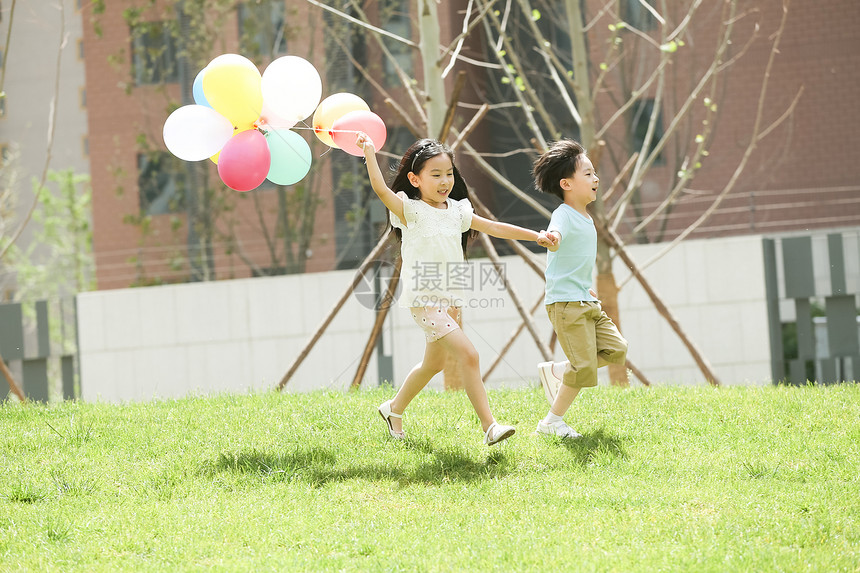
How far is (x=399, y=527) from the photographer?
3.69 metres

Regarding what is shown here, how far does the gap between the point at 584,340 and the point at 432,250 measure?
3.11 feet

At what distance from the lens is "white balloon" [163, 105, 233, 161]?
5.00 metres

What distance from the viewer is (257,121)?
204 inches

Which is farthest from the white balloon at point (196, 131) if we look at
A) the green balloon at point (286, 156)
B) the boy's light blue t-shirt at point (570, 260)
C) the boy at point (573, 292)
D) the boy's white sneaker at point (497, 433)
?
the boy's white sneaker at point (497, 433)

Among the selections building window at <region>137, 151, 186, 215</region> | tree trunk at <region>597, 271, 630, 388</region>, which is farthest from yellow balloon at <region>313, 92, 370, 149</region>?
building window at <region>137, 151, 186, 215</region>

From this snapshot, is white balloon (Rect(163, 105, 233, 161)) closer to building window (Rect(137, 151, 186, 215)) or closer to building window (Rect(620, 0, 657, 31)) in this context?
building window (Rect(620, 0, 657, 31))

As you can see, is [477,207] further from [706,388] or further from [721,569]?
[721,569]

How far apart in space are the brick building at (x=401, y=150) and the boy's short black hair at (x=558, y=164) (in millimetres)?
7625

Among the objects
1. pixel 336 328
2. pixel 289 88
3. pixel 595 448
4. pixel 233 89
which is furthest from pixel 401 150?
pixel 595 448

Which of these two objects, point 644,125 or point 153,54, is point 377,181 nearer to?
point 644,125

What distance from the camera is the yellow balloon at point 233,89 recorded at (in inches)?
196

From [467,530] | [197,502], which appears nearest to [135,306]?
[197,502]

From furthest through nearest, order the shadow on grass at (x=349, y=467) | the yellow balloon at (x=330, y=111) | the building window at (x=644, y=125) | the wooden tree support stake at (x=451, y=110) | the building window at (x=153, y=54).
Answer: the building window at (x=153, y=54) → the building window at (x=644, y=125) → the wooden tree support stake at (x=451, y=110) → the yellow balloon at (x=330, y=111) → the shadow on grass at (x=349, y=467)

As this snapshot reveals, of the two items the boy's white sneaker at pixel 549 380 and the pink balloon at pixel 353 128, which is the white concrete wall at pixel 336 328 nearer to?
the boy's white sneaker at pixel 549 380
